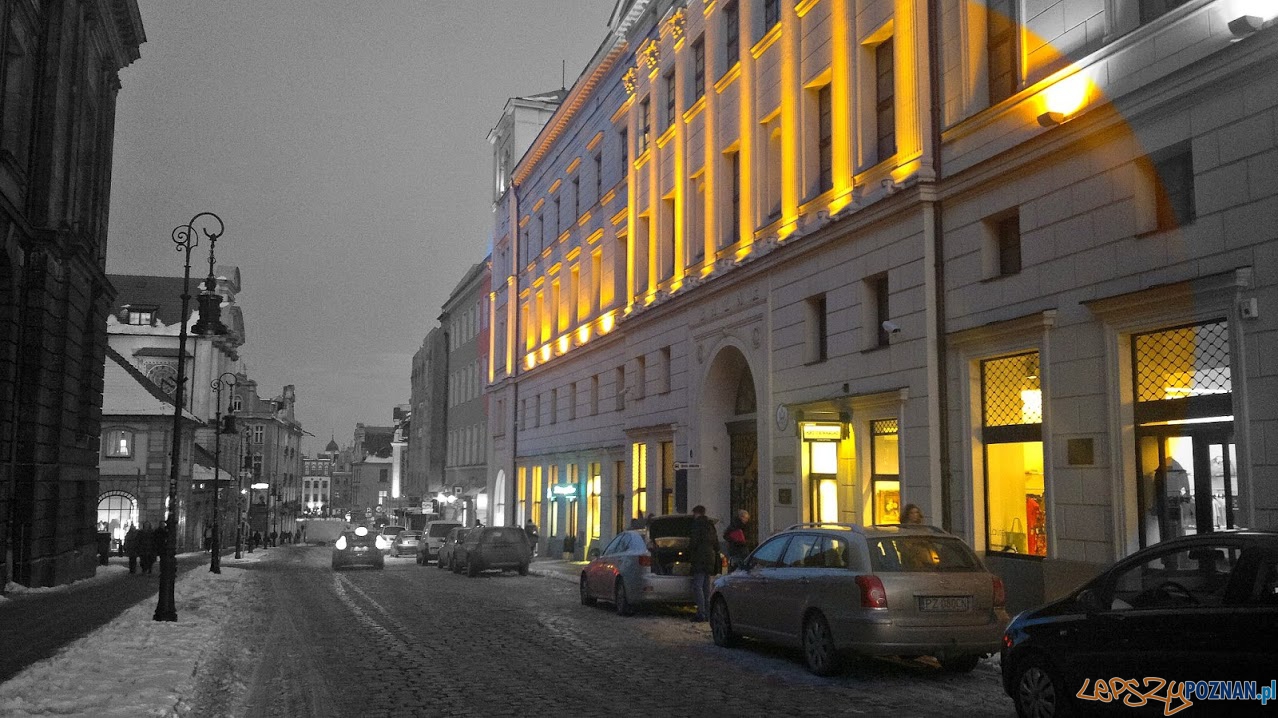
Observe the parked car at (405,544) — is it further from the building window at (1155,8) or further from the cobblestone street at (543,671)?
the building window at (1155,8)

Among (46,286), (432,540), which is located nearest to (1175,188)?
(46,286)

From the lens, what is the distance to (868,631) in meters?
11.2

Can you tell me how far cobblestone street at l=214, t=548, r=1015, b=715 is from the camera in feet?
33.2

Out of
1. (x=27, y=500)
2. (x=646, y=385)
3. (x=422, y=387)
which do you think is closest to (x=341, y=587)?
(x=27, y=500)

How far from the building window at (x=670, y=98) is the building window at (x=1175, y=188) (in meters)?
18.6

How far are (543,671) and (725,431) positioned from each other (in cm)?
1641

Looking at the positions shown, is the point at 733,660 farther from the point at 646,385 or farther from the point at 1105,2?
the point at 646,385

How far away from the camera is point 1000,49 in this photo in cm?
1772

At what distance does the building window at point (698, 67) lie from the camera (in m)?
29.7

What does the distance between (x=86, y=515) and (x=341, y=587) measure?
7768mm

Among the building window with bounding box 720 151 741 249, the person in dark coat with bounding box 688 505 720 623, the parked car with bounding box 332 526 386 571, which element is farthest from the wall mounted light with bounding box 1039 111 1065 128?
the parked car with bounding box 332 526 386 571

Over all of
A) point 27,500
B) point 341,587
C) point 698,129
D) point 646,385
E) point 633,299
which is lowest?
point 341,587

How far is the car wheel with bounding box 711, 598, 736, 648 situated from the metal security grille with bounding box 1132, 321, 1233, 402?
605 centimetres

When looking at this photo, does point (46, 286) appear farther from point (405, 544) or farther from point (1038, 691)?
point (405, 544)
